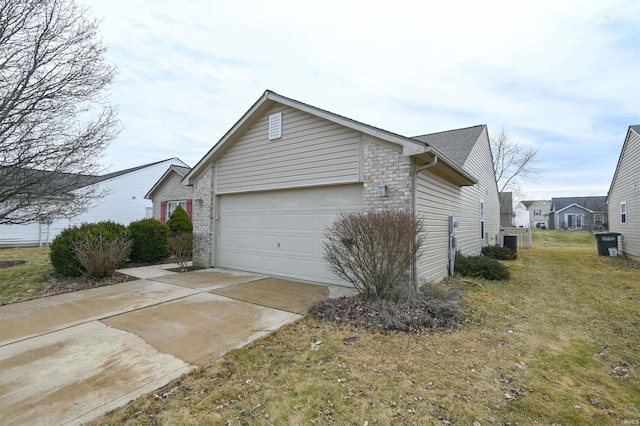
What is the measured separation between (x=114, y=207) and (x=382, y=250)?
21.0 metres

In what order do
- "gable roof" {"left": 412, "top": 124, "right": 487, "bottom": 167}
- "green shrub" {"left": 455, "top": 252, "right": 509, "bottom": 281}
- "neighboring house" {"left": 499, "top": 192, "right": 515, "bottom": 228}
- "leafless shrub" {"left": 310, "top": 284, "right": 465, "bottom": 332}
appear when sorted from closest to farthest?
"leafless shrub" {"left": 310, "top": 284, "right": 465, "bottom": 332}
"green shrub" {"left": 455, "top": 252, "right": 509, "bottom": 281}
"gable roof" {"left": 412, "top": 124, "right": 487, "bottom": 167}
"neighboring house" {"left": 499, "top": 192, "right": 515, "bottom": 228}

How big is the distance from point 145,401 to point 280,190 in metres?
6.01

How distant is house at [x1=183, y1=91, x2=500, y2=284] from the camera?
20.4ft

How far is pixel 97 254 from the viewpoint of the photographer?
7.48 metres

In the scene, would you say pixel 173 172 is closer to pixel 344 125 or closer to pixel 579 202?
pixel 344 125

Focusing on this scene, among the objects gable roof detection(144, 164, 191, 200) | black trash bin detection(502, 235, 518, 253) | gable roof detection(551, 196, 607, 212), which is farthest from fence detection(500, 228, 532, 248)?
gable roof detection(551, 196, 607, 212)

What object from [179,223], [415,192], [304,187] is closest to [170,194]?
[179,223]

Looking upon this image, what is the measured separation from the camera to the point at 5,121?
24.3 feet

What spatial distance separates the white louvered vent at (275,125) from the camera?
796 centimetres

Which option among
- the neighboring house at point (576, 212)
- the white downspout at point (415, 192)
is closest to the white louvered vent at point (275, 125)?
the white downspout at point (415, 192)

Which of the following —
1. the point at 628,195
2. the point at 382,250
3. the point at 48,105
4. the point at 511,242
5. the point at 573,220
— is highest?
the point at 48,105

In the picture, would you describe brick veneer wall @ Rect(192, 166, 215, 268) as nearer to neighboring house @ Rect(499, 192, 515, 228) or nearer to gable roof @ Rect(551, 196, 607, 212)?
A: neighboring house @ Rect(499, 192, 515, 228)

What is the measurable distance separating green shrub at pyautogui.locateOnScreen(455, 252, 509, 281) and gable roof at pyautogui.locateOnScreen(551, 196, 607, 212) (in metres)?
45.8

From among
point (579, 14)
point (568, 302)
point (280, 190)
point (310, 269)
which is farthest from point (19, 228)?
Result: point (579, 14)
